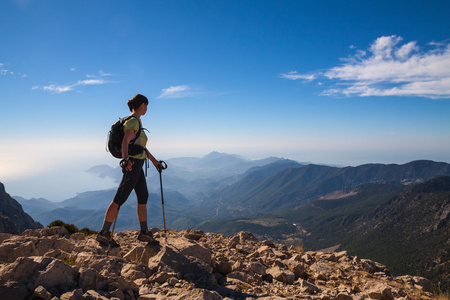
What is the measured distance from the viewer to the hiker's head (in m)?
6.20

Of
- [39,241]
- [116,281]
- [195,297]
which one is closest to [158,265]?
[116,281]

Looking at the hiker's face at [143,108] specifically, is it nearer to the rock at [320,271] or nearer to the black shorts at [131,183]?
the black shorts at [131,183]

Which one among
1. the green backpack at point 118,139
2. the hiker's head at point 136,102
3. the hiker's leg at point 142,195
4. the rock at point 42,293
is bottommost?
the rock at point 42,293

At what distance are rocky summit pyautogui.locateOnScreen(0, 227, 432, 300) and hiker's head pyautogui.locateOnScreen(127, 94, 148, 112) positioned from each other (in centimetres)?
350

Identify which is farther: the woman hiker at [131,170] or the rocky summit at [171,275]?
the woman hiker at [131,170]

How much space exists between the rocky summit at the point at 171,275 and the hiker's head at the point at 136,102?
3.50 m

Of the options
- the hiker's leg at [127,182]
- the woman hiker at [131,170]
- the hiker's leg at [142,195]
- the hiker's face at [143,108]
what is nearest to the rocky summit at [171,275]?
the woman hiker at [131,170]

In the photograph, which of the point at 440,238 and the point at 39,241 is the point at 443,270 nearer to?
the point at 440,238

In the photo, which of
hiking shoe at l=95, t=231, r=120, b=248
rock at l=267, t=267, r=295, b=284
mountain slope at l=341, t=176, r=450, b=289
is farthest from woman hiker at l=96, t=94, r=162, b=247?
mountain slope at l=341, t=176, r=450, b=289

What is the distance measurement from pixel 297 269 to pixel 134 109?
6.11 metres

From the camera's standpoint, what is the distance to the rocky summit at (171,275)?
3.44 meters

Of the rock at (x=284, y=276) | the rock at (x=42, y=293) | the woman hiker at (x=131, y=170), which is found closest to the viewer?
the rock at (x=42, y=293)

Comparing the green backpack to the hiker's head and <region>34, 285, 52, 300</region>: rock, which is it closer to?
the hiker's head

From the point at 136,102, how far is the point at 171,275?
4141 mm
